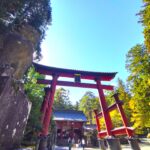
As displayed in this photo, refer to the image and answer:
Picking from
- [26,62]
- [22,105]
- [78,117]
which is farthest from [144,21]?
[78,117]

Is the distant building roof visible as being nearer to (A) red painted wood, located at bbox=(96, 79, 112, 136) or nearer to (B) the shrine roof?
(B) the shrine roof

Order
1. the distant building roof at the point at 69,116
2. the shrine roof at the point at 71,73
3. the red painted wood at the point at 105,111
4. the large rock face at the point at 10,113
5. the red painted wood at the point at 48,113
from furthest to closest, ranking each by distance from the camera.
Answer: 1. the distant building roof at the point at 69,116
2. the shrine roof at the point at 71,73
3. the red painted wood at the point at 105,111
4. the red painted wood at the point at 48,113
5. the large rock face at the point at 10,113

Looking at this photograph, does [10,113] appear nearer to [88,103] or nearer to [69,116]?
[69,116]

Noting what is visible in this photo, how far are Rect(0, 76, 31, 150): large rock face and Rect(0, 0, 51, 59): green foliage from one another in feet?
30.4

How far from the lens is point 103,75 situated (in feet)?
41.4

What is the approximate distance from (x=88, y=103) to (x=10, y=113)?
52427 millimetres

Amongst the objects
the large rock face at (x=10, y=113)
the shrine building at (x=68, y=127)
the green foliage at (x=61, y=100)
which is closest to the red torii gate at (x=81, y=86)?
the large rock face at (x=10, y=113)

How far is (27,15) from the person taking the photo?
14680 millimetres

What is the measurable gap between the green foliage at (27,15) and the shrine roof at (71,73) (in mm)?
4259

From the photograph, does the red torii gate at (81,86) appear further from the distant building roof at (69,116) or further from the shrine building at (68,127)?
the distant building roof at (69,116)

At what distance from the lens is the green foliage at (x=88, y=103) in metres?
52.0

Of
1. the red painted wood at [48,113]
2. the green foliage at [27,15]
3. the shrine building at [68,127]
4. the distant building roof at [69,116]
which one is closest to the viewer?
the red painted wood at [48,113]

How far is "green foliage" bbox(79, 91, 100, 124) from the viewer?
52009 mm

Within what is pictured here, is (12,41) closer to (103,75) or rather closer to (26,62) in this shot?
(26,62)
